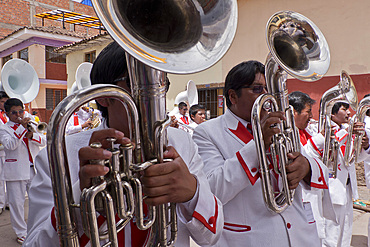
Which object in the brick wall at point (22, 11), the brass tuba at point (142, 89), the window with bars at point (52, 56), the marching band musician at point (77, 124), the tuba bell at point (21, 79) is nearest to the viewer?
the brass tuba at point (142, 89)

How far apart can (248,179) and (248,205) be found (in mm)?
166

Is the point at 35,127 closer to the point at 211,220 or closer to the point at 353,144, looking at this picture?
the point at 211,220

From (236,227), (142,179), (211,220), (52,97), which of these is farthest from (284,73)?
(52,97)

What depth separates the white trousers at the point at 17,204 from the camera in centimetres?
386

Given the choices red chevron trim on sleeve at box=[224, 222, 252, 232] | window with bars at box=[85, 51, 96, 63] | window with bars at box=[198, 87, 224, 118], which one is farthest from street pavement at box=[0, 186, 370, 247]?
window with bars at box=[85, 51, 96, 63]

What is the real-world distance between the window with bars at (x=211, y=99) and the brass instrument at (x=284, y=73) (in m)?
7.64

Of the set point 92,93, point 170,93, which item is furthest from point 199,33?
point 170,93

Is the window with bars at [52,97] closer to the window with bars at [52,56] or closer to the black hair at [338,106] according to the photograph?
the window with bars at [52,56]

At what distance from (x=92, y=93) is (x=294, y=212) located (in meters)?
1.26

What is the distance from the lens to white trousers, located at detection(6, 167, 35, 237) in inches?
152

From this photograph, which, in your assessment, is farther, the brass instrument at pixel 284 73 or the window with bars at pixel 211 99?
the window with bars at pixel 211 99

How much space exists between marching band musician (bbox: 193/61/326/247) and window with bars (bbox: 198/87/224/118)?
7958mm

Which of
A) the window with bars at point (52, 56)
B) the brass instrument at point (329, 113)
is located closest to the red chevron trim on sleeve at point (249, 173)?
the brass instrument at point (329, 113)

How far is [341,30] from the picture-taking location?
6.93 m
